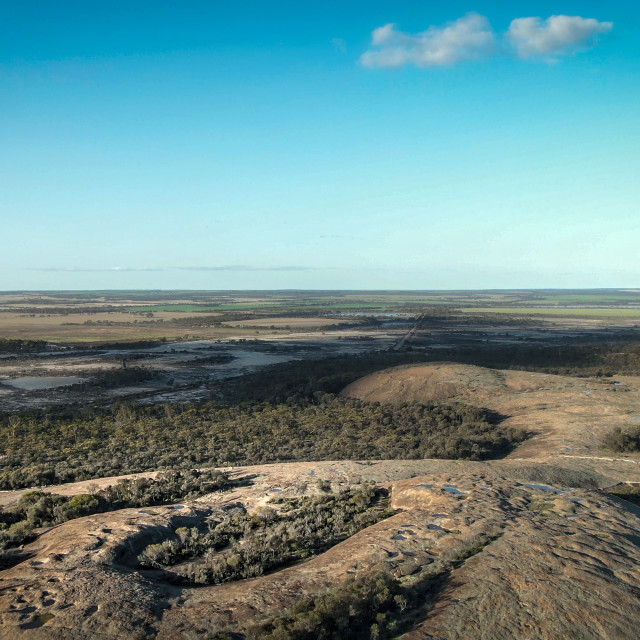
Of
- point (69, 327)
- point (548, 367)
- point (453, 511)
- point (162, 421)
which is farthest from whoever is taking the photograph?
point (69, 327)

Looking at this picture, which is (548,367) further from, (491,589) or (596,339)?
(491,589)

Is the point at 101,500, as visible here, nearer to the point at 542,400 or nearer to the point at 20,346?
the point at 542,400

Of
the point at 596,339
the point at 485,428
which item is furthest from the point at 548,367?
the point at 596,339

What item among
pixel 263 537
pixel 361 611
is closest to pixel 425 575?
pixel 361 611

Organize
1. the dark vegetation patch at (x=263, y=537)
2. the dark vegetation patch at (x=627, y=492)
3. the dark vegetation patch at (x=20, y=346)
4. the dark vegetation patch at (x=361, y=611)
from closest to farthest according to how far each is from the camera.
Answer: the dark vegetation patch at (x=361, y=611) < the dark vegetation patch at (x=263, y=537) < the dark vegetation patch at (x=627, y=492) < the dark vegetation patch at (x=20, y=346)

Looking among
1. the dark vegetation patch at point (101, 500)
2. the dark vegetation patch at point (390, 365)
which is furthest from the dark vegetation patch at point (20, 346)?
the dark vegetation patch at point (101, 500)

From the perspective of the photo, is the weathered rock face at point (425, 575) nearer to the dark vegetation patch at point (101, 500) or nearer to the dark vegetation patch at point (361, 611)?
the dark vegetation patch at point (361, 611)

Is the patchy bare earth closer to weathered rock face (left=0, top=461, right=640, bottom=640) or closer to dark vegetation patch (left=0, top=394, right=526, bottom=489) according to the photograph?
weathered rock face (left=0, top=461, right=640, bottom=640)
